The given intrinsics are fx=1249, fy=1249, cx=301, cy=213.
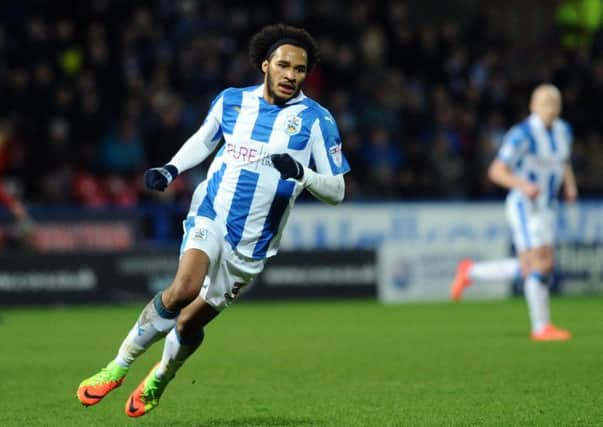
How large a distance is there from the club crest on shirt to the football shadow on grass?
1585 millimetres

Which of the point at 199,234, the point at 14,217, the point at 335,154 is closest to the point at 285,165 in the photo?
the point at 335,154

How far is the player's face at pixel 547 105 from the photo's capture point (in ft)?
38.3

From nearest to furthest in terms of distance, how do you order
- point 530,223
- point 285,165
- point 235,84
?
point 285,165 < point 530,223 < point 235,84

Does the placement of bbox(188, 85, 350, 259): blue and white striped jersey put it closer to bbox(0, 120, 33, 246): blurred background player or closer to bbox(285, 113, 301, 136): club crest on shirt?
bbox(285, 113, 301, 136): club crest on shirt

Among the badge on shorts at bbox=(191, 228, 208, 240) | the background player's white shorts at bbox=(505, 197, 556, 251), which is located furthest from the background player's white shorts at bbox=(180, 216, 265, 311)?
the background player's white shorts at bbox=(505, 197, 556, 251)

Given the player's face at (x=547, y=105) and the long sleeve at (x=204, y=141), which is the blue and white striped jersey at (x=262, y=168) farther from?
the player's face at (x=547, y=105)

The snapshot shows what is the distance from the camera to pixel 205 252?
6742 mm

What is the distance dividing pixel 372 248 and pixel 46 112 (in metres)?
4.87

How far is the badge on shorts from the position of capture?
6797 millimetres

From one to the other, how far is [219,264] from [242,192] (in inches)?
16.7

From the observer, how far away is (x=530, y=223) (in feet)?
38.2

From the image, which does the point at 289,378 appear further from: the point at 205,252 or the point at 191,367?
the point at 205,252

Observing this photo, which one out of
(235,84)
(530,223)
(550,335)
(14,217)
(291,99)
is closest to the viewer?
(291,99)

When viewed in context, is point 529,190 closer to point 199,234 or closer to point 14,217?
point 199,234
